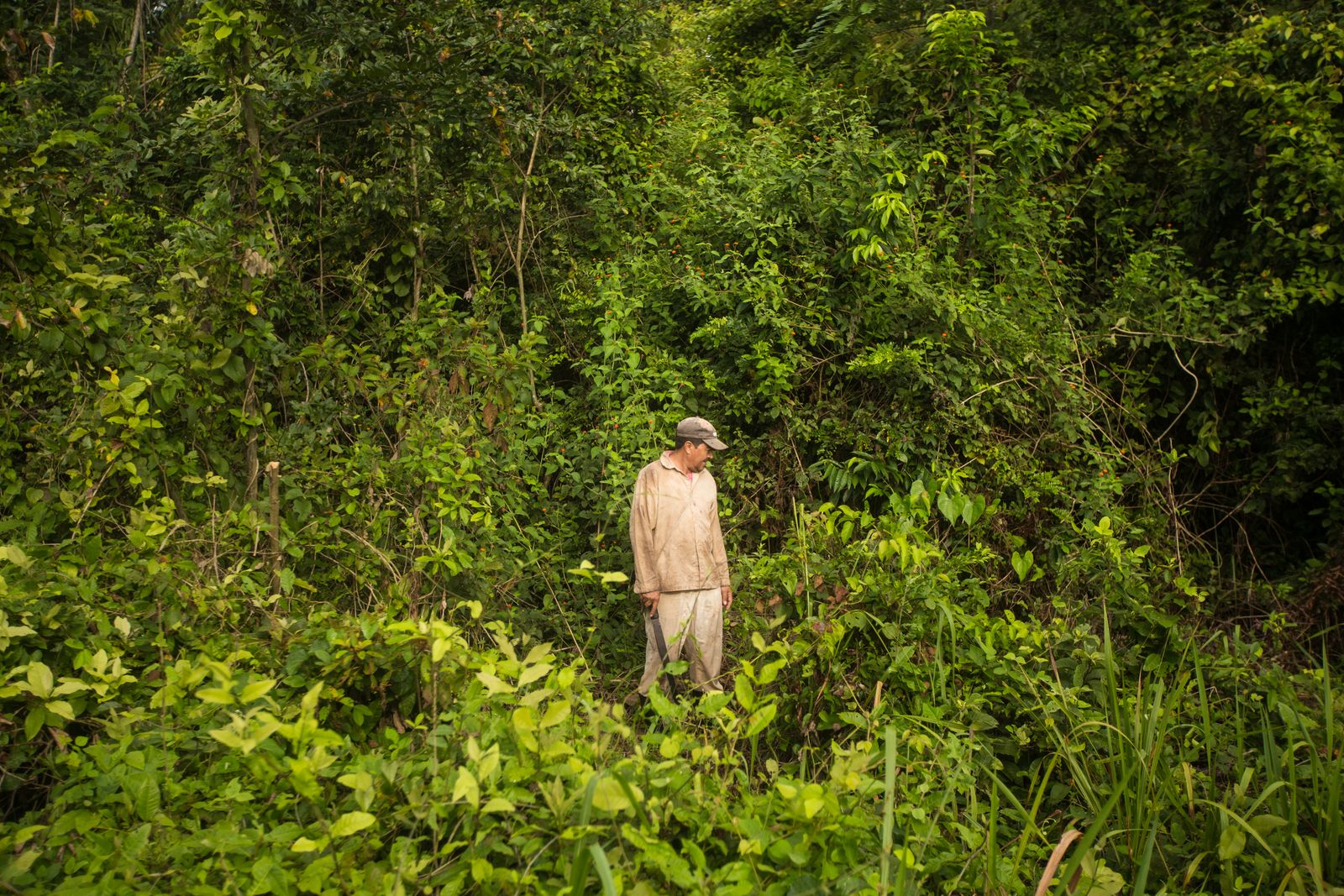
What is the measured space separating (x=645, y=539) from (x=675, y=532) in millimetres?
175

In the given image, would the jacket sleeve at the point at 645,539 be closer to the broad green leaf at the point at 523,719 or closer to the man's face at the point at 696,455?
the man's face at the point at 696,455

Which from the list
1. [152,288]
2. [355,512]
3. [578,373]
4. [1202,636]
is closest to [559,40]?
[578,373]

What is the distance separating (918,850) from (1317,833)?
4.70ft

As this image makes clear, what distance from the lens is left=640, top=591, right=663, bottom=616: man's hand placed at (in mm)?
4480

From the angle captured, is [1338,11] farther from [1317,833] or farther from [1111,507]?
[1317,833]

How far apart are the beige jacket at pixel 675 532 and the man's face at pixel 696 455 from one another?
6 centimetres

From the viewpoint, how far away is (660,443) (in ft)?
19.2

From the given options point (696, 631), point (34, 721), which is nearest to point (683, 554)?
point (696, 631)

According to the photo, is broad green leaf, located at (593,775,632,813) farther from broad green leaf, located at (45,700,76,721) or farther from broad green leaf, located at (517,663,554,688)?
broad green leaf, located at (45,700,76,721)

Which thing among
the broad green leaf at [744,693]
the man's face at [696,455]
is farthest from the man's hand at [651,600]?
the broad green leaf at [744,693]

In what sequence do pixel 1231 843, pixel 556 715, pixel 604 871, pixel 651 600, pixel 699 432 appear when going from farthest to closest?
Result: pixel 651 600
pixel 699 432
pixel 1231 843
pixel 556 715
pixel 604 871

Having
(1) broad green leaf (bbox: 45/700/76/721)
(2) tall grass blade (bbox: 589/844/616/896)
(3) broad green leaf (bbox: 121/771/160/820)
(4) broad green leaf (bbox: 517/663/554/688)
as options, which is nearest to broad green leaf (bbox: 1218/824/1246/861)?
(2) tall grass blade (bbox: 589/844/616/896)

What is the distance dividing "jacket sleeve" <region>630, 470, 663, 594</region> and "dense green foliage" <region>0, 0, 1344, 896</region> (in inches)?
27.5

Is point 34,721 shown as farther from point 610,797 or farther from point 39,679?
point 610,797
